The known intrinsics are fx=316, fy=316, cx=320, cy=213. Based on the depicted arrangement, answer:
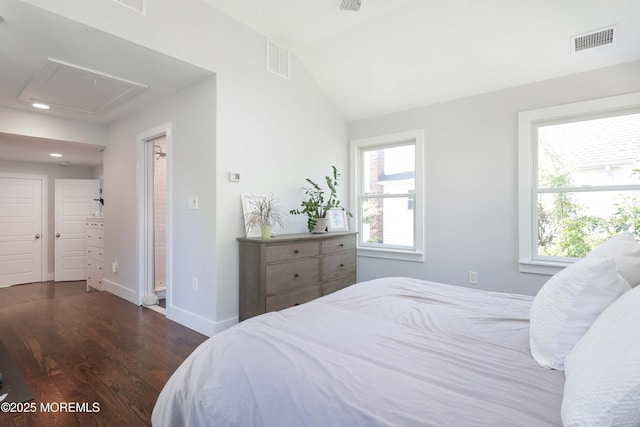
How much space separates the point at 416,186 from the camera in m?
3.87

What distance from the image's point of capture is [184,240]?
3281mm

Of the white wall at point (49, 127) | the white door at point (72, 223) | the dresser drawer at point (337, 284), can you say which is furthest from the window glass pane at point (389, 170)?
the white door at point (72, 223)

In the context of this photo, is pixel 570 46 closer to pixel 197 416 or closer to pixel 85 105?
pixel 197 416

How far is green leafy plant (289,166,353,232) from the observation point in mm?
3617

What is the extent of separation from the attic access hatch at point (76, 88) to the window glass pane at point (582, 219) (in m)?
4.26

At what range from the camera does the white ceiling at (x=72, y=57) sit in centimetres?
216

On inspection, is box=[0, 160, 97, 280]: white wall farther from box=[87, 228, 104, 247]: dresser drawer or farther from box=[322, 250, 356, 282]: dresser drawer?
box=[322, 250, 356, 282]: dresser drawer

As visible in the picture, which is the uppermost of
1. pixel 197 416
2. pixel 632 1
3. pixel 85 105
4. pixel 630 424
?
pixel 632 1

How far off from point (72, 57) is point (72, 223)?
4.32 metres

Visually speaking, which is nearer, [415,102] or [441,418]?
[441,418]

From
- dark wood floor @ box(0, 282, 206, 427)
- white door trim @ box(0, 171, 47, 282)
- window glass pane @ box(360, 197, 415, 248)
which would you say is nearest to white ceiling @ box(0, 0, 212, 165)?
dark wood floor @ box(0, 282, 206, 427)

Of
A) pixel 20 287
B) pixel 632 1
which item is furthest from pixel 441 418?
pixel 20 287

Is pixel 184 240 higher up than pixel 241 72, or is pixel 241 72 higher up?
pixel 241 72

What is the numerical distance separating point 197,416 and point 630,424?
1068 mm
